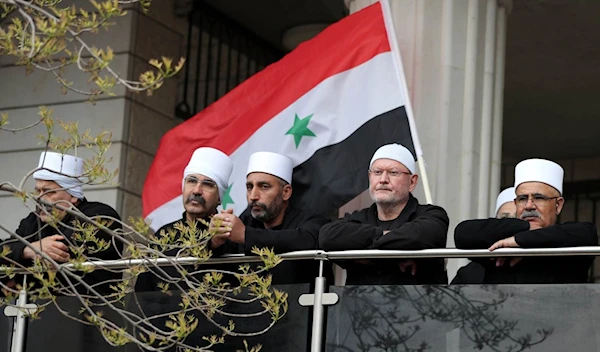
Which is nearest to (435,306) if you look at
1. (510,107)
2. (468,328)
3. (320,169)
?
(468,328)

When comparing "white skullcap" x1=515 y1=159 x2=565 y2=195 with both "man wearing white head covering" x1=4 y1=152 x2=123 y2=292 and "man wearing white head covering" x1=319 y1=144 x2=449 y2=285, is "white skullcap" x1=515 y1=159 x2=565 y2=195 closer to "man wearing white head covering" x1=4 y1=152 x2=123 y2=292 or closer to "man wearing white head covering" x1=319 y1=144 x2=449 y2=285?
"man wearing white head covering" x1=319 y1=144 x2=449 y2=285

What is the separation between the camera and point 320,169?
36.9 ft

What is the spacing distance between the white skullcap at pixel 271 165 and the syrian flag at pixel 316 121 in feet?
2.23

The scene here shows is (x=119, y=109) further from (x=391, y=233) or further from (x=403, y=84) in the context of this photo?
(x=391, y=233)

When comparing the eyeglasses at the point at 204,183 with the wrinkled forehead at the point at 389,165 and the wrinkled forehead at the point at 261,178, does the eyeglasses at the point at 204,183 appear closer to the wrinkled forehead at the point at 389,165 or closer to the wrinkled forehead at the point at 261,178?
the wrinkled forehead at the point at 261,178

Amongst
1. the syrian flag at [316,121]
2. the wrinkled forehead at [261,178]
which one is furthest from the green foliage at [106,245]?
the syrian flag at [316,121]

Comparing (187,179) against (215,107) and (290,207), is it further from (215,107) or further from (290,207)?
(215,107)

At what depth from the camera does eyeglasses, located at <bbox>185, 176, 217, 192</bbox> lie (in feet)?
32.2

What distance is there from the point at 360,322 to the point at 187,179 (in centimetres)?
196

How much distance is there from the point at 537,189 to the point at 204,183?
7.52ft

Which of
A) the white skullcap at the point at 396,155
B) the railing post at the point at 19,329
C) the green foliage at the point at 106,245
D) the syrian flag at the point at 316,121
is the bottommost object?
the railing post at the point at 19,329

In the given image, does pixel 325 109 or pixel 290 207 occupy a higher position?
pixel 325 109

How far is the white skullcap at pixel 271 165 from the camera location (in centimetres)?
1015

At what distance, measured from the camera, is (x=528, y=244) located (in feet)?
26.6
